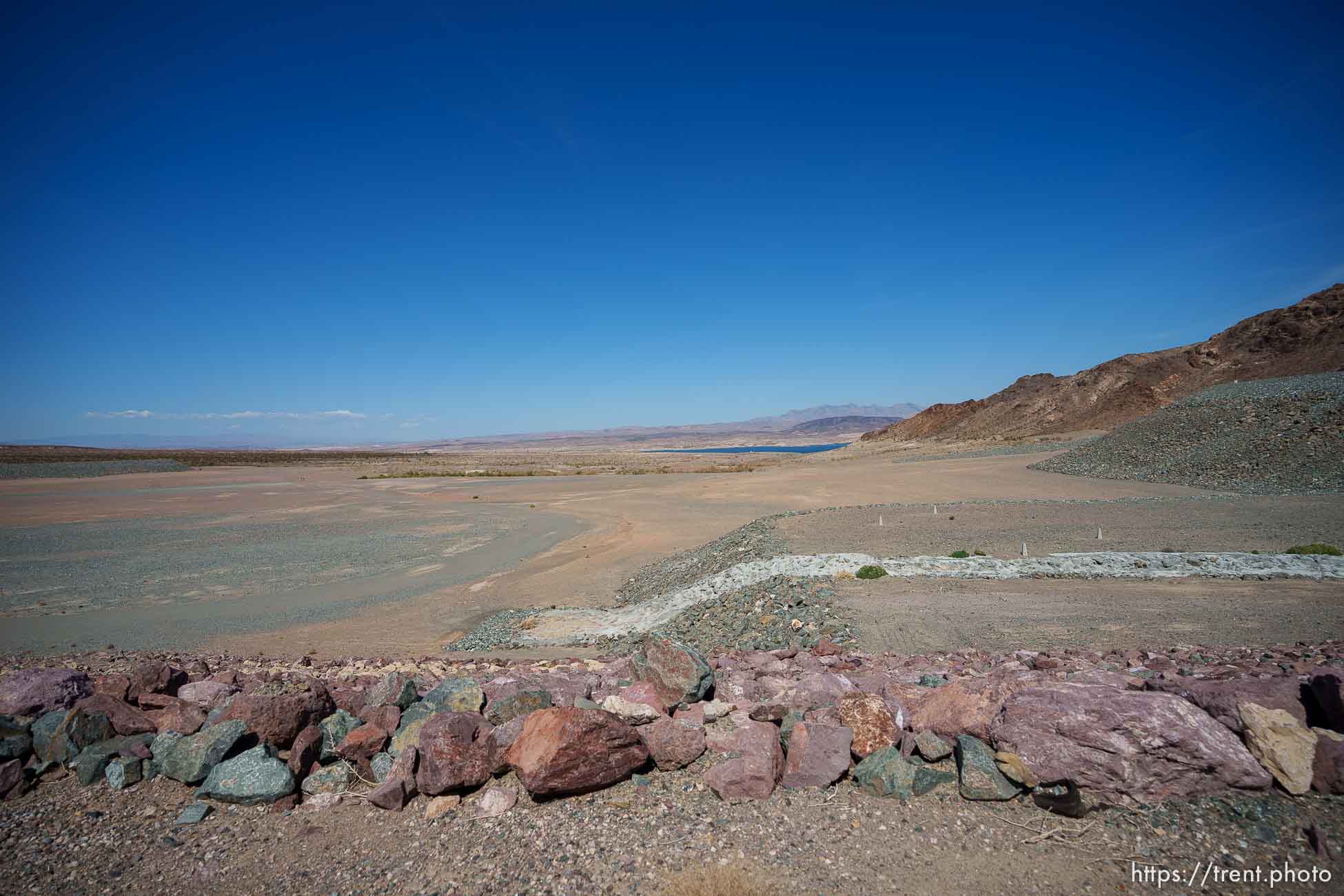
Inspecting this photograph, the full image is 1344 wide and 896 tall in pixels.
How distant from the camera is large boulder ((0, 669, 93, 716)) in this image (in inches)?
234

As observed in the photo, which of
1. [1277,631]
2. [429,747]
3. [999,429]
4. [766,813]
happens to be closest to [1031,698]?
[766,813]

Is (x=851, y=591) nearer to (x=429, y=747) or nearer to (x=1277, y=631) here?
(x=1277, y=631)

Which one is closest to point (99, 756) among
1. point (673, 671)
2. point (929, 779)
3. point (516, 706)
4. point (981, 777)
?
point (516, 706)

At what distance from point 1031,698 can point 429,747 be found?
5.21m

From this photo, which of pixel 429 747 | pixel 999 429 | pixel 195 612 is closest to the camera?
pixel 429 747

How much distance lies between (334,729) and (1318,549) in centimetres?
2016

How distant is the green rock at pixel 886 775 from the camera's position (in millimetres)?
4672

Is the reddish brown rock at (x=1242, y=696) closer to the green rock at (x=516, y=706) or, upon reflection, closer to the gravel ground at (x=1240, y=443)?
the green rock at (x=516, y=706)

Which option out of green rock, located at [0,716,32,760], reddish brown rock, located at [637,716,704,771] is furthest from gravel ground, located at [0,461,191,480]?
reddish brown rock, located at [637,716,704,771]

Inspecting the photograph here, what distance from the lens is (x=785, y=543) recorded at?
1866 cm

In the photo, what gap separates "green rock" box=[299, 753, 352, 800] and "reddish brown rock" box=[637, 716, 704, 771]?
262 centimetres

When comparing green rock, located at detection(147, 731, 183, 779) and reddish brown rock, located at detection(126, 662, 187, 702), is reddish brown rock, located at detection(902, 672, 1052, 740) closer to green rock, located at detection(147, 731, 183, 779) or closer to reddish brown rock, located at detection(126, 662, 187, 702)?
green rock, located at detection(147, 731, 183, 779)

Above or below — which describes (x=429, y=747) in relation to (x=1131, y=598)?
above

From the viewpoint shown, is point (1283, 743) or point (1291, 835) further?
point (1283, 743)
